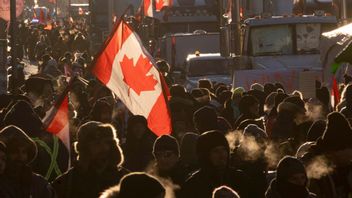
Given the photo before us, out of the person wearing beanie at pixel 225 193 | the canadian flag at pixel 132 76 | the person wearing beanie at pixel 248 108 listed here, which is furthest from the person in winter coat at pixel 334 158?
the person wearing beanie at pixel 248 108

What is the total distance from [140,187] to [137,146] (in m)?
5.31

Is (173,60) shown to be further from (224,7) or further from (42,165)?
(42,165)

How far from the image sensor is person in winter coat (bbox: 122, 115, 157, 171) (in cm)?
1173

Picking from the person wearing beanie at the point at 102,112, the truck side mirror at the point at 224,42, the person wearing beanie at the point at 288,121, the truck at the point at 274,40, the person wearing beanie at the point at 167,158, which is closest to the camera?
the person wearing beanie at the point at 167,158

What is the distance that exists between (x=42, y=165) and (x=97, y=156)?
129 cm

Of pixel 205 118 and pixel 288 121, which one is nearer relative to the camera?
pixel 205 118

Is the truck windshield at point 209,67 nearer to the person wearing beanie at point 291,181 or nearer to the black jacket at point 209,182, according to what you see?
the black jacket at point 209,182

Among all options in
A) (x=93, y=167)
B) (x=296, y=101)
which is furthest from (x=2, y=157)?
(x=296, y=101)

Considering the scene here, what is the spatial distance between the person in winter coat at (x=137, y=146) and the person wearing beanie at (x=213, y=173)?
224 centimetres

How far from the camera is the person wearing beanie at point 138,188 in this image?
21.2 feet

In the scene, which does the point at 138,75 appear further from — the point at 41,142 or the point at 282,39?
the point at 282,39

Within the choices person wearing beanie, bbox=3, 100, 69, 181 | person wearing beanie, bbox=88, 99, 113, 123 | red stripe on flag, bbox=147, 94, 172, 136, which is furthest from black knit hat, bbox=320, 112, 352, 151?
person wearing beanie, bbox=88, 99, 113, 123

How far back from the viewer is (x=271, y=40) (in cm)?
2623

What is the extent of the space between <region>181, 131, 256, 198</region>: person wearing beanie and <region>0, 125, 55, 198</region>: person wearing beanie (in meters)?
1.25
